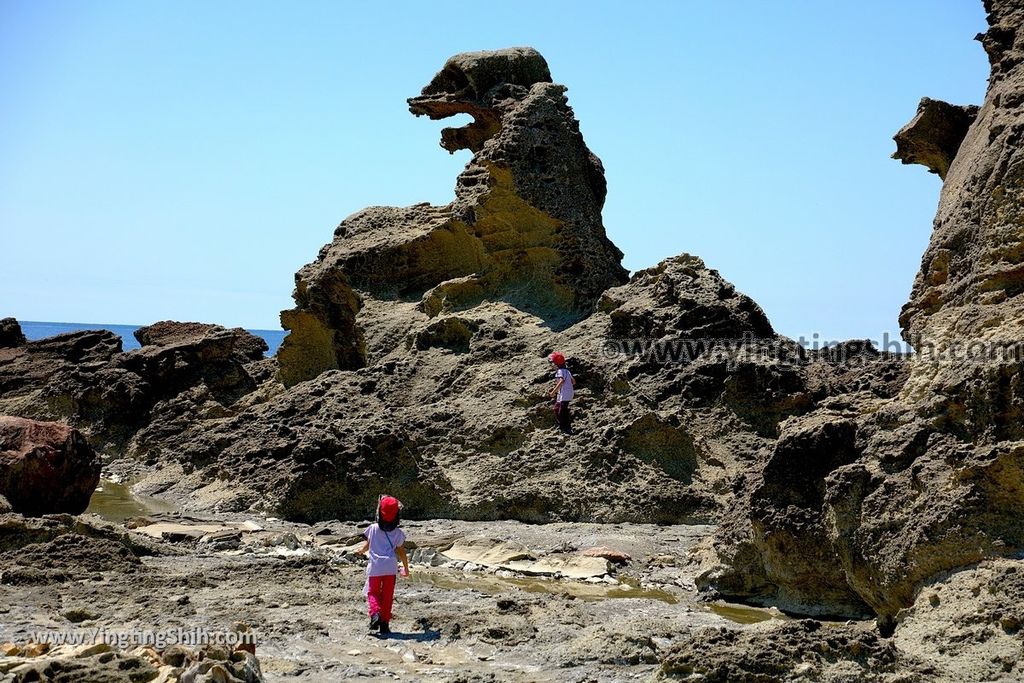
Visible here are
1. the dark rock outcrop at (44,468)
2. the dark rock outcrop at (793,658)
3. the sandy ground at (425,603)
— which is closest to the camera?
the dark rock outcrop at (793,658)

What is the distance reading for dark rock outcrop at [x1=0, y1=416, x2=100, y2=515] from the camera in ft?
35.3

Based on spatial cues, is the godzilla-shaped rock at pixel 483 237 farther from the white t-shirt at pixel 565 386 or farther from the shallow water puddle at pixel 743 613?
the shallow water puddle at pixel 743 613

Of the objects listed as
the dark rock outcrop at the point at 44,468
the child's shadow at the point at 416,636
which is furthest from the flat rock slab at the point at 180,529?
the child's shadow at the point at 416,636

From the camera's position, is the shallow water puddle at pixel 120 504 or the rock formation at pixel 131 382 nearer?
the shallow water puddle at pixel 120 504

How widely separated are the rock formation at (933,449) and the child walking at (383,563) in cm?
238

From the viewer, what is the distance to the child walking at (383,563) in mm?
7594

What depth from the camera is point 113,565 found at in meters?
9.04

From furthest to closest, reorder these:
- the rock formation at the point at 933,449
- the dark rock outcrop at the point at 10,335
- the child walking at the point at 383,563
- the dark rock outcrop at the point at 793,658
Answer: the dark rock outcrop at the point at 10,335 < the child walking at the point at 383,563 < the rock formation at the point at 933,449 < the dark rock outcrop at the point at 793,658

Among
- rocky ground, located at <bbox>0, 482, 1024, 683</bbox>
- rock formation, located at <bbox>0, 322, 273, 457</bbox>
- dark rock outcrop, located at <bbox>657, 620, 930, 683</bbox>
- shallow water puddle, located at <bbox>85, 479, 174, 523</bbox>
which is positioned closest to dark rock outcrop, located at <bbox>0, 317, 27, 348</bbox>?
rock formation, located at <bbox>0, 322, 273, 457</bbox>

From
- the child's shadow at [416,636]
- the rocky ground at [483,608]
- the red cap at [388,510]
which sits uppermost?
Result: the red cap at [388,510]

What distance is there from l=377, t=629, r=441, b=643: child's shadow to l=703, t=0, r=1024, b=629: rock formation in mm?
2315

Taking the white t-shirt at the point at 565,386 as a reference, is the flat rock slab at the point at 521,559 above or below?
below

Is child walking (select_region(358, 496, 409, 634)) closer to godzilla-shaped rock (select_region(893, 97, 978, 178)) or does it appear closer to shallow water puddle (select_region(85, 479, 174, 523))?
shallow water puddle (select_region(85, 479, 174, 523))

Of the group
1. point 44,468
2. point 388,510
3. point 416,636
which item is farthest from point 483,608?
point 44,468
